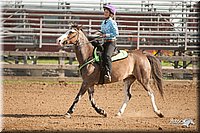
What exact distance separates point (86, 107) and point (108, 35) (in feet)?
7.65

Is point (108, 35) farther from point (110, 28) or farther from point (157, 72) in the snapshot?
point (157, 72)

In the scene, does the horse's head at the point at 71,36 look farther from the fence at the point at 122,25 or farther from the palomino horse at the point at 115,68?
the fence at the point at 122,25

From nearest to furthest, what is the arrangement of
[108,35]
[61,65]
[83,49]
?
[108,35]
[83,49]
[61,65]

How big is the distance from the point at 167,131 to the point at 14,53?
1059 centimetres

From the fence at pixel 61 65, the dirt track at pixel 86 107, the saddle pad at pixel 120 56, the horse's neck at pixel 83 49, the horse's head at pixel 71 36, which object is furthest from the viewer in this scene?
the fence at pixel 61 65

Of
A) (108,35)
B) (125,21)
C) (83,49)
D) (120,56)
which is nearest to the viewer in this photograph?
(108,35)

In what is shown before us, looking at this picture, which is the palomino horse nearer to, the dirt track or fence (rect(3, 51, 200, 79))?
the dirt track

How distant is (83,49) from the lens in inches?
379

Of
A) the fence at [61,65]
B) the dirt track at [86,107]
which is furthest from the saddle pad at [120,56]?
the fence at [61,65]

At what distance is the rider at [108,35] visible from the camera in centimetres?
927

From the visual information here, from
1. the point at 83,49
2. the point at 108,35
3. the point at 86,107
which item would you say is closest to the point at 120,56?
the point at 108,35

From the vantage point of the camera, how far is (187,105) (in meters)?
11.4

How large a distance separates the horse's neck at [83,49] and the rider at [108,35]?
419 millimetres

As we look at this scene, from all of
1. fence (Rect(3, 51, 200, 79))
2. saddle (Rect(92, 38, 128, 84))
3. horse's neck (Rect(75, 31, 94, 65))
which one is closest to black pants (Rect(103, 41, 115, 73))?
saddle (Rect(92, 38, 128, 84))
